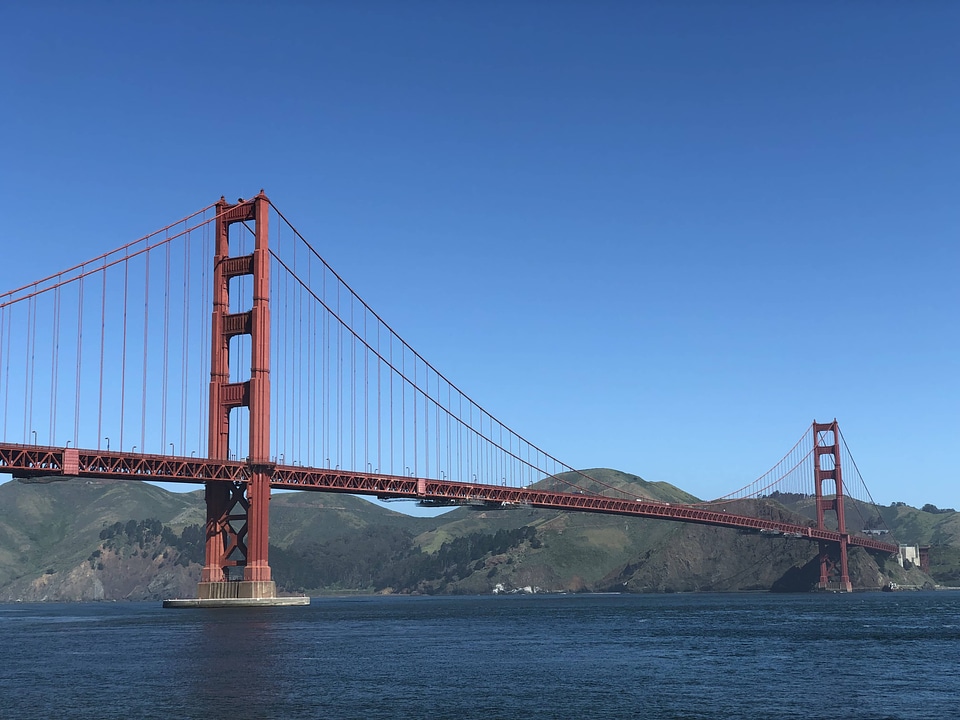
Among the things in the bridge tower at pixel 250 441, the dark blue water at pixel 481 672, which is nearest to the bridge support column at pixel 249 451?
the bridge tower at pixel 250 441

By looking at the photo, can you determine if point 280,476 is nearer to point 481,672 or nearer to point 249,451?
point 249,451

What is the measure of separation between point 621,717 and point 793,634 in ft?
137

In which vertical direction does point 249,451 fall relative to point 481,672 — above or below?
above

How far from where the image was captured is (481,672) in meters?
48.4

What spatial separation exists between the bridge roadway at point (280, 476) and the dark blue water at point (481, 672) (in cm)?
1289

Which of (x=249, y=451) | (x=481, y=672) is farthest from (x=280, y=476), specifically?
(x=481, y=672)

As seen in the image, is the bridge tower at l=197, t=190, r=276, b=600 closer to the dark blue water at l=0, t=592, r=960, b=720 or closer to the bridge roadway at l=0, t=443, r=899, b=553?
the bridge roadway at l=0, t=443, r=899, b=553

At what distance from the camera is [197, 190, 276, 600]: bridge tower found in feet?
323

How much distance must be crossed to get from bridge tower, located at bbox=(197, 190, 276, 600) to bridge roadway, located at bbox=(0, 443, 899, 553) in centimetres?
213

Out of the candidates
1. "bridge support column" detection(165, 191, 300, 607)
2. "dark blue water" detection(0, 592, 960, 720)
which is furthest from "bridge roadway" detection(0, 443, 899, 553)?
"dark blue water" detection(0, 592, 960, 720)

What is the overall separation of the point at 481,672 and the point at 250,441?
54.1m

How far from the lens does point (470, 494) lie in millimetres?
126000

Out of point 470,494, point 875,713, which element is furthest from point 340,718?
point 470,494

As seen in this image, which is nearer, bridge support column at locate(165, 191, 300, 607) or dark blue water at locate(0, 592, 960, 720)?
dark blue water at locate(0, 592, 960, 720)
